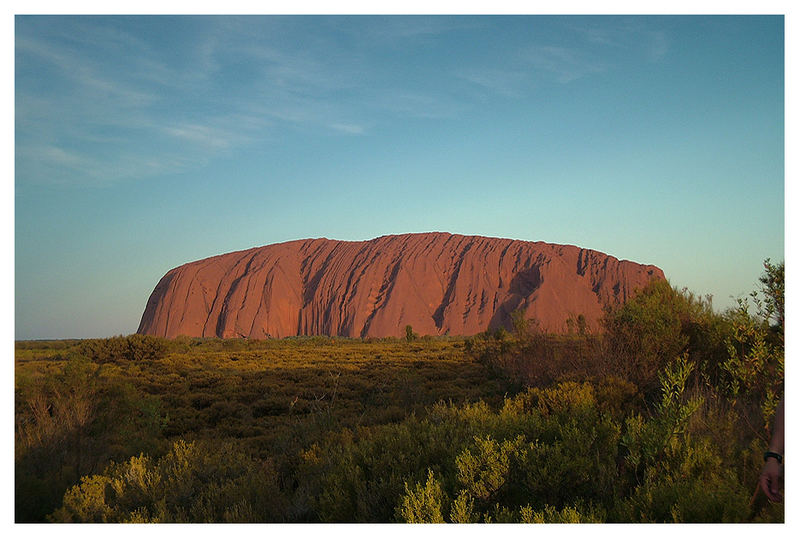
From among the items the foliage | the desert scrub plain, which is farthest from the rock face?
the foliage

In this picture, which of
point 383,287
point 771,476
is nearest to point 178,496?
point 771,476

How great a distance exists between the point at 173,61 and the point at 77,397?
6011 millimetres

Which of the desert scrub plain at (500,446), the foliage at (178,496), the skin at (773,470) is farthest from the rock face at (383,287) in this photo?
the skin at (773,470)

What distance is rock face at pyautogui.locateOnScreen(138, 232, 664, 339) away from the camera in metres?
40.7

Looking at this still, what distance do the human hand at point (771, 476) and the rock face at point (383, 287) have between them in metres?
37.3

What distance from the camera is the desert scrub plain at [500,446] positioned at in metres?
3.29

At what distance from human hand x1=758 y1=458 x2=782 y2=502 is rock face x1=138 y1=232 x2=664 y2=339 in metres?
37.3

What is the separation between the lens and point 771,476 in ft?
6.87

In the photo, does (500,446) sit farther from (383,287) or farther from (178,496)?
(383,287)

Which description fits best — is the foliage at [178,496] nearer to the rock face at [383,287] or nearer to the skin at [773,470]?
the skin at [773,470]

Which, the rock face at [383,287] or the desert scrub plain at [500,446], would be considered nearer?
the desert scrub plain at [500,446]
